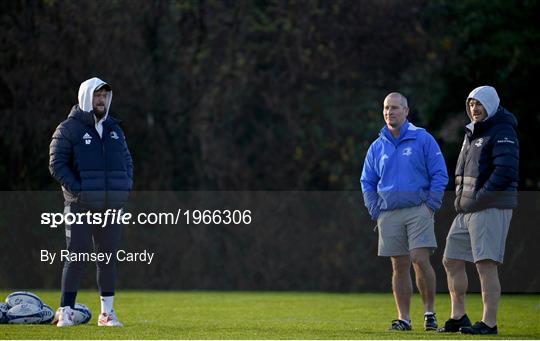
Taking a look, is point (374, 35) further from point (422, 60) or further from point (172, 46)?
point (172, 46)

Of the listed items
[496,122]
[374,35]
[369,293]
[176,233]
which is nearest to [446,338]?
[496,122]

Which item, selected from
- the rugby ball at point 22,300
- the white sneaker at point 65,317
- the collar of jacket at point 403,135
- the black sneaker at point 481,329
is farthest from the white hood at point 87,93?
the black sneaker at point 481,329

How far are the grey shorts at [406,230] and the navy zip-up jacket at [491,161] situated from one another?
1.18 ft

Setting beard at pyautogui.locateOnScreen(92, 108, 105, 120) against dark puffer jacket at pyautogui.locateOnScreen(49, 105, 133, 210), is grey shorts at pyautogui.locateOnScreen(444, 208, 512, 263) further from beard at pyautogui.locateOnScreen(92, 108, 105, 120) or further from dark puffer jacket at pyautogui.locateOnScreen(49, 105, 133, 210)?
beard at pyautogui.locateOnScreen(92, 108, 105, 120)

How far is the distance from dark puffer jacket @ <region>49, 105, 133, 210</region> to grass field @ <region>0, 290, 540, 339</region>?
1.18 m

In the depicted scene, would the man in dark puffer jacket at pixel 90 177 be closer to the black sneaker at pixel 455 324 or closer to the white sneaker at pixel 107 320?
the white sneaker at pixel 107 320

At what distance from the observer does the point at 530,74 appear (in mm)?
21828

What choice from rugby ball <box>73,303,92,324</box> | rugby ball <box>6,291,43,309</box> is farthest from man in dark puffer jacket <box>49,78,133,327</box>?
rugby ball <box>6,291,43,309</box>

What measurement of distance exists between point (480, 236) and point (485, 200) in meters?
0.32

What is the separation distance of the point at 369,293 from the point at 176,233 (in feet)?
11.0

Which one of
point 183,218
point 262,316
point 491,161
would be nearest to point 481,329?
point 491,161

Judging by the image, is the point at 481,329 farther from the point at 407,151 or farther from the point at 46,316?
the point at 46,316

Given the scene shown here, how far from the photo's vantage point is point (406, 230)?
11391mm

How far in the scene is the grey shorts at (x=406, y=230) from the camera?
1123 cm
